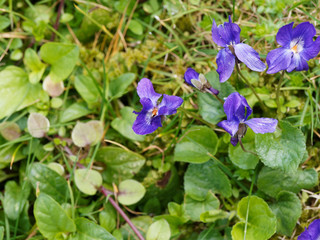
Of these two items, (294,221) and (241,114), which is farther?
(294,221)

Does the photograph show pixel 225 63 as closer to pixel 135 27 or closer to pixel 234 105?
pixel 234 105

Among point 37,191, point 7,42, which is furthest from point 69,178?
point 7,42

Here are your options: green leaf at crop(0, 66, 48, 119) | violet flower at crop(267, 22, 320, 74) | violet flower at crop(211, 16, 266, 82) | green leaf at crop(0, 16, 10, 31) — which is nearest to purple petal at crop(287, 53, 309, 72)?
violet flower at crop(267, 22, 320, 74)

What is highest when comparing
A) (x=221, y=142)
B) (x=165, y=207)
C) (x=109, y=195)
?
(x=221, y=142)

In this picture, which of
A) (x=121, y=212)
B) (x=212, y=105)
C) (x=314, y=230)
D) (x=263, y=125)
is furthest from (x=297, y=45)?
(x=121, y=212)

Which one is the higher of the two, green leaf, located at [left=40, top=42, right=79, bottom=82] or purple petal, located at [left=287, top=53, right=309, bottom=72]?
purple petal, located at [left=287, top=53, right=309, bottom=72]

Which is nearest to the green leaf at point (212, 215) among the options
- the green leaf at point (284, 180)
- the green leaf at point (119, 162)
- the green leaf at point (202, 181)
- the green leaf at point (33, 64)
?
the green leaf at point (202, 181)

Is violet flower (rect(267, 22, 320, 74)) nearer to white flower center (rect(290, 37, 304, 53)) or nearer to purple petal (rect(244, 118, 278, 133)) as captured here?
white flower center (rect(290, 37, 304, 53))

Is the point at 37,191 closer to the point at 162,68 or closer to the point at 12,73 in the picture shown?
the point at 12,73
